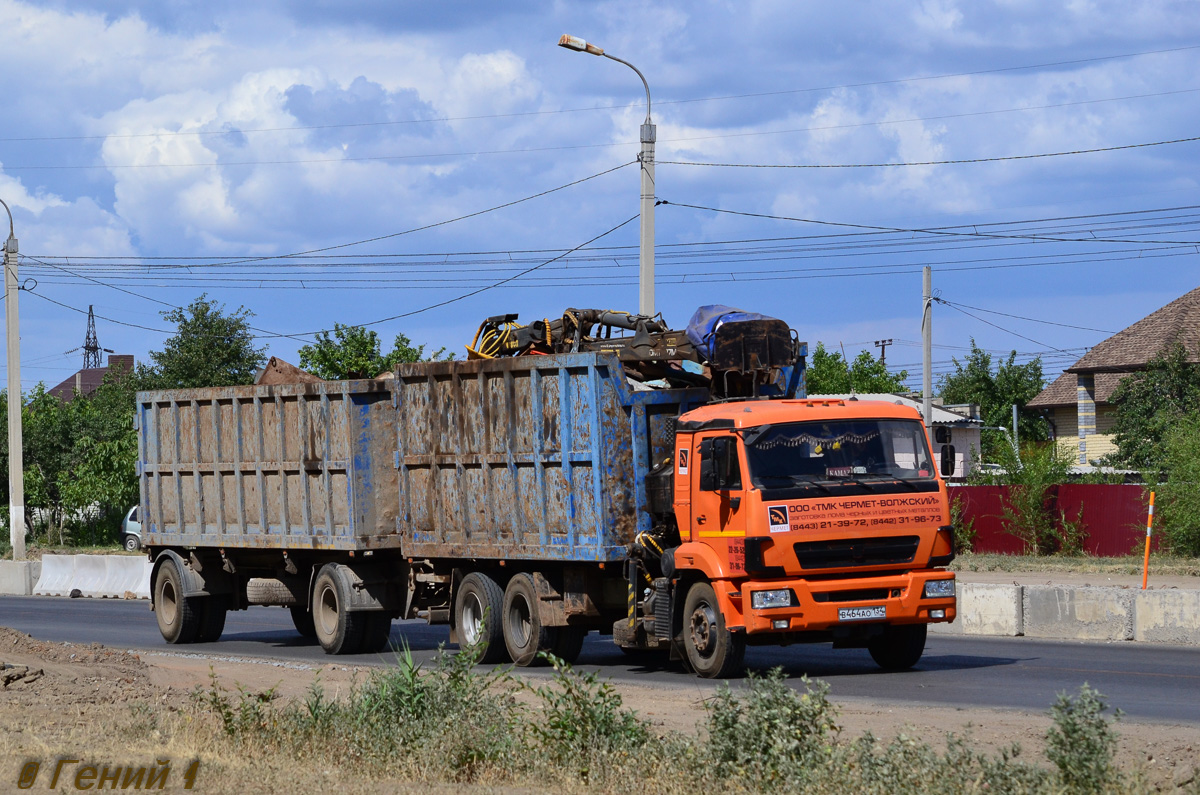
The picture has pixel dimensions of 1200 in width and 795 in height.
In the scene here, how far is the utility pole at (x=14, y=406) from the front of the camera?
34625 mm

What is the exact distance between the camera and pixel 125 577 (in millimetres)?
29922

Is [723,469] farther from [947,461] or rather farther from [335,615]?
[335,615]

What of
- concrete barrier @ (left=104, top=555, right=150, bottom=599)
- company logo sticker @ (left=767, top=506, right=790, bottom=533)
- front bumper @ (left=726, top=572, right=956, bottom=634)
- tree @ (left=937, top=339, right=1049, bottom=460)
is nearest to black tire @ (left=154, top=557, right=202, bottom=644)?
front bumper @ (left=726, top=572, right=956, bottom=634)

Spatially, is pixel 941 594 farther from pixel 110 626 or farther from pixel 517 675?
pixel 110 626

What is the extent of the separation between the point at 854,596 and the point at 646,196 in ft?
32.3

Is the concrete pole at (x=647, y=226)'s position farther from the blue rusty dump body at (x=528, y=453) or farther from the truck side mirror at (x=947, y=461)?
the truck side mirror at (x=947, y=461)

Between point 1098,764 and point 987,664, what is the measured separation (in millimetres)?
7500

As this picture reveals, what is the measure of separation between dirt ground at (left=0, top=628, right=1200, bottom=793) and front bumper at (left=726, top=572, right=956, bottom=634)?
35.3 inches

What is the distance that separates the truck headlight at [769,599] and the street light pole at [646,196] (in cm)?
823

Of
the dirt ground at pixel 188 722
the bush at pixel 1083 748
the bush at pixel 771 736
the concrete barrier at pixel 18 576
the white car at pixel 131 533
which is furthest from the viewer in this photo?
the white car at pixel 131 533

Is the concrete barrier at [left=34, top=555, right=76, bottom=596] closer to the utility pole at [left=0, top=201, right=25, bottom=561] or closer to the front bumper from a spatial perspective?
the utility pole at [left=0, top=201, right=25, bottom=561]

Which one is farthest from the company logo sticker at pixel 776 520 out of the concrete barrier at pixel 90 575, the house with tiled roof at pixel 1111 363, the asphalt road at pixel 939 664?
the house with tiled roof at pixel 1111 363

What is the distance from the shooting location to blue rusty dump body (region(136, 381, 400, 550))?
651 inches

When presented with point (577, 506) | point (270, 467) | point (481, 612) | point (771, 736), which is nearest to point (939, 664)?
point (577, 506)
